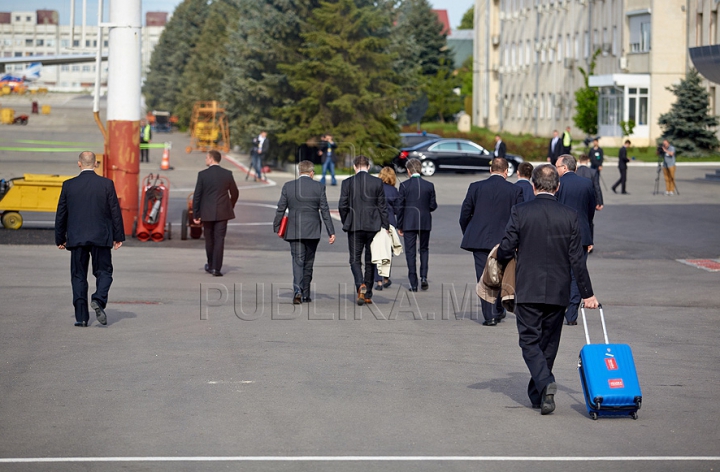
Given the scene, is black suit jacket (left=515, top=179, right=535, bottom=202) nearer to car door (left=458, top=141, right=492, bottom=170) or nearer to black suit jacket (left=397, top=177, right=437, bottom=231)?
black suit jacket (left=397, top=177, right=437, bottom=231)

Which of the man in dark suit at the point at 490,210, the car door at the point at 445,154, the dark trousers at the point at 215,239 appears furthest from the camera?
the car door at the point at 445,154

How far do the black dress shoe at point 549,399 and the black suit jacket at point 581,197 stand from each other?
4.71m

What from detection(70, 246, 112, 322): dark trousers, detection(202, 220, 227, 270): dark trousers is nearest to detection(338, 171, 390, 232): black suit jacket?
detection(202, 220, 227, 270): dark trousers

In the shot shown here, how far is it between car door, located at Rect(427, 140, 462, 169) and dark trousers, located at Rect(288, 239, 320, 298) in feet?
96.1

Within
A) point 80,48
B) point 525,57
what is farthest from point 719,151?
point 80,48

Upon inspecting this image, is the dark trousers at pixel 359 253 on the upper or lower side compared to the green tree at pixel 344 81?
lower

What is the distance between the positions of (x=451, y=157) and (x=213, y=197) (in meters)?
27.5

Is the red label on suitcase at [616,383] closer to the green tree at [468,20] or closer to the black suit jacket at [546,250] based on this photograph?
the black suit jacket at [546,250]

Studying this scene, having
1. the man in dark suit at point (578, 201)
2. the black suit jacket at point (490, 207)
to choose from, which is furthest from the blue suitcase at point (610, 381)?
the man in dark suit at point (578, 201)

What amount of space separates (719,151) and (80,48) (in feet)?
145

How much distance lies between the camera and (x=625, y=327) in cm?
1156

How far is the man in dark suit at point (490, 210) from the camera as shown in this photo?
11.6 meters

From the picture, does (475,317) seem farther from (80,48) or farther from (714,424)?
(80,48)

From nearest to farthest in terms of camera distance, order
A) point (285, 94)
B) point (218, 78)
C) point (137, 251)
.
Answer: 1. point (137, 251)
2. point (285, 94)
3. point (218, 78)
